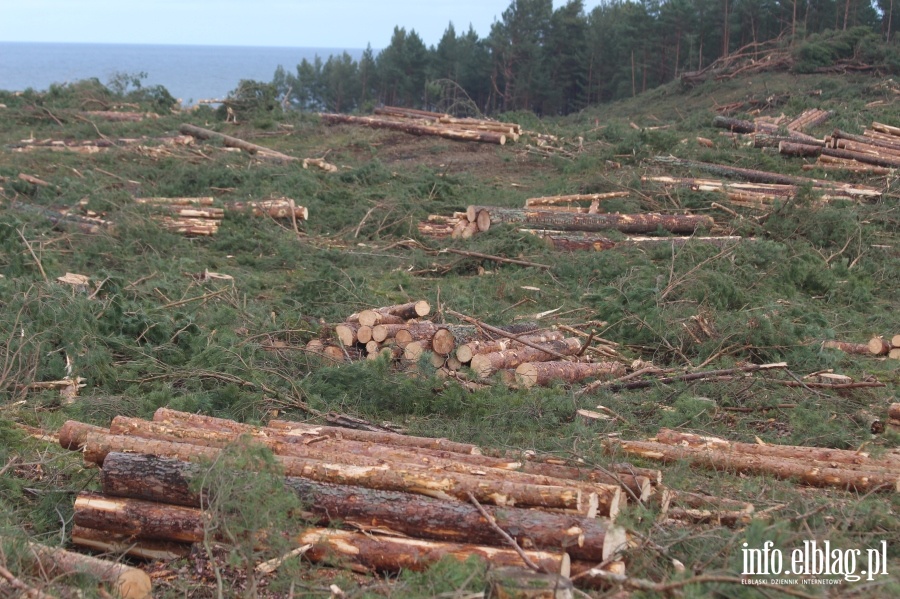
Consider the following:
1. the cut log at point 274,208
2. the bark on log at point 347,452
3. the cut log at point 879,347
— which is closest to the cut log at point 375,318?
the bark on log at point 347,452

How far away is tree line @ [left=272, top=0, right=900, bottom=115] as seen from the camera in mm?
36594

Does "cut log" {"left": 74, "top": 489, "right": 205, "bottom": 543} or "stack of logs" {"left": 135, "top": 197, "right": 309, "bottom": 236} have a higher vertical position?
"stack of logs" {"left": 135, "top": 197, "right": 309, "bottom": 236}

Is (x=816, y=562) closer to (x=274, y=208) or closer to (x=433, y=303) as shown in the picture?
(x=433, y=303)

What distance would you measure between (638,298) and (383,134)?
1530 centimetres

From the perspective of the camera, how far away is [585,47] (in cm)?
4191

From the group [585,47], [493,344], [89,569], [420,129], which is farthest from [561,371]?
[585,47]

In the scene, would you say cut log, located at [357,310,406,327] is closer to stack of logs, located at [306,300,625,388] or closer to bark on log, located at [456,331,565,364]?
stack of logs, located at [306,300,625,388]

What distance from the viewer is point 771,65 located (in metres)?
31.2

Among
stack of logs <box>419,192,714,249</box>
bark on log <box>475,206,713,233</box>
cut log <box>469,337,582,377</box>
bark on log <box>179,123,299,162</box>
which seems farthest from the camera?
bark on log <box>179,123,299,162</box>

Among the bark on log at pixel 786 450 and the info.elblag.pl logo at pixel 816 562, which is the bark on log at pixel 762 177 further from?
the info.elblag.pl logo at pixel 816 562

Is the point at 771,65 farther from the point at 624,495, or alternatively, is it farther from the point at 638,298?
the point at 624,495

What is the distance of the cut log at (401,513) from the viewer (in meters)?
4.48

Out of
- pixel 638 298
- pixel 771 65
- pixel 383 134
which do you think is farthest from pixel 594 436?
pixel 771 65

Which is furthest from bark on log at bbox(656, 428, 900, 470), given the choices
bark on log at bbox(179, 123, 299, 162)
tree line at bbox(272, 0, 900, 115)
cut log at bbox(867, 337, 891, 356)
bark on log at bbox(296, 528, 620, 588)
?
tree line at bbox(272, 0, 900, 115)
